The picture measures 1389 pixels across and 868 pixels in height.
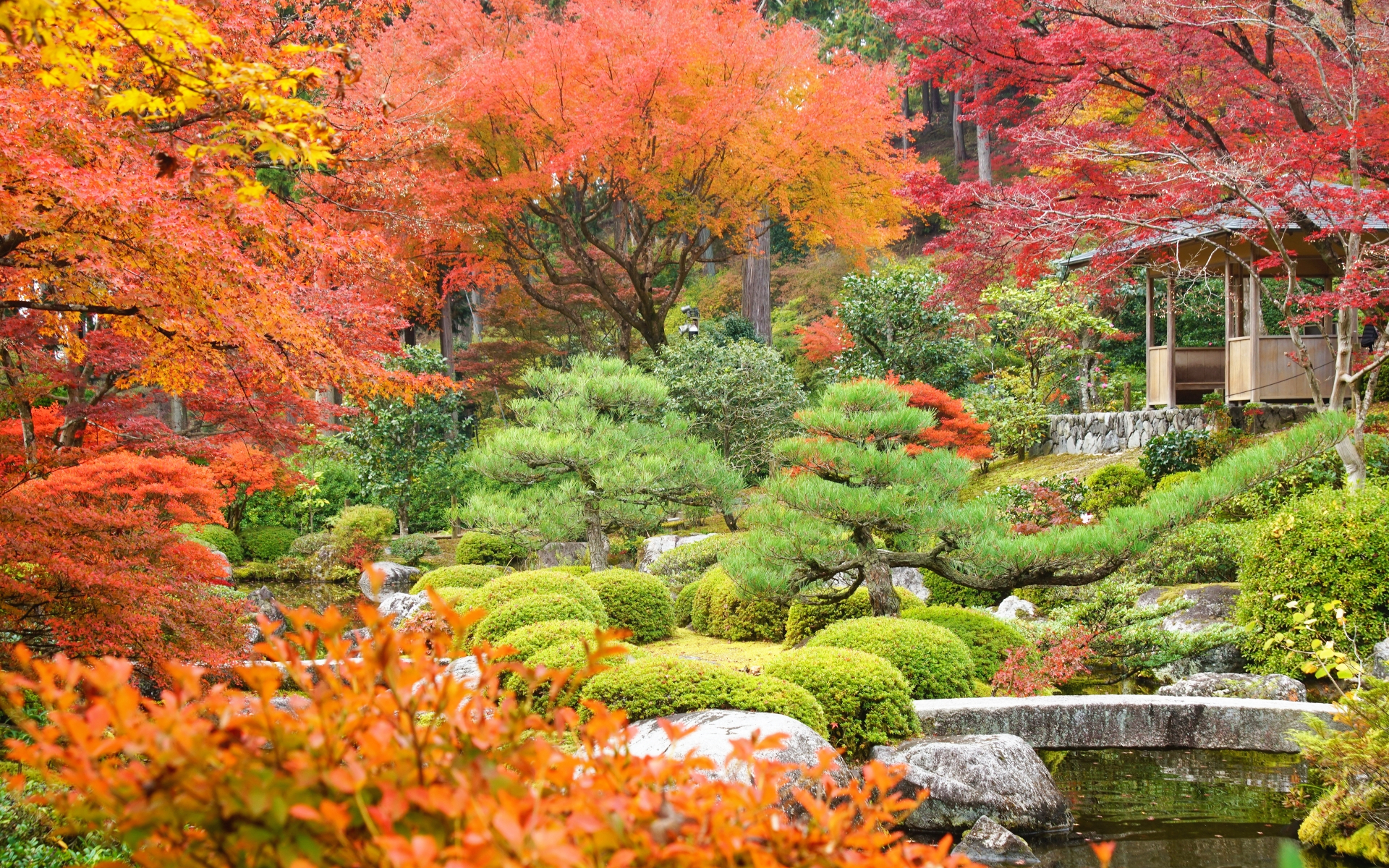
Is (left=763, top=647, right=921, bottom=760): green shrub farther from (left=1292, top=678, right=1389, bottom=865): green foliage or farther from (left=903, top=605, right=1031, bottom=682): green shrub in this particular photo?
(left=1292, top=678, right=1389, bottom=865): green foliage

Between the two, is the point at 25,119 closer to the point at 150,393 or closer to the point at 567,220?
the point at 150,393

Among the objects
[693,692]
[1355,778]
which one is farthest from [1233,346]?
Answer: [693,692]

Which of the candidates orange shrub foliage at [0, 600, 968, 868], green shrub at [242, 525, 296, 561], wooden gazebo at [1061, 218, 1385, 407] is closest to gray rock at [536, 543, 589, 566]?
green shrub at [242, 525, 296, 561]

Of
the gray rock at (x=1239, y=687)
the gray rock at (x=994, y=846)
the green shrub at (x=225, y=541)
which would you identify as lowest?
the green shrub at (x=225, y=541)

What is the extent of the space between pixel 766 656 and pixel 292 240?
166 inches

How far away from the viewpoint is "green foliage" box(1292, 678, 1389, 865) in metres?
3.88

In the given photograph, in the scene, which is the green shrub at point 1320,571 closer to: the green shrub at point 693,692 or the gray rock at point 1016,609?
the gray rock at point 1016,609

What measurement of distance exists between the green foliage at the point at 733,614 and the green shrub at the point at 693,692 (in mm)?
2522

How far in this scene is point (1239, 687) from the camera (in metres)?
6.12

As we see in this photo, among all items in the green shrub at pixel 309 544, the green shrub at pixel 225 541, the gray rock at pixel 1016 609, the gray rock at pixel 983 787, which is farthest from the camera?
the green shrub at pixel 309 544

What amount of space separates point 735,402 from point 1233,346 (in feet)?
22.8

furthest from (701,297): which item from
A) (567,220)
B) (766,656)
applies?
(766,656)

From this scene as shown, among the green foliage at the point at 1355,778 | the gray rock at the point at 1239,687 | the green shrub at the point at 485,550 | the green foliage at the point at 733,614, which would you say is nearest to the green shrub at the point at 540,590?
the green foliage at the point at 733,614

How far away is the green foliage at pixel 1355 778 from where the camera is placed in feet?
12.7
